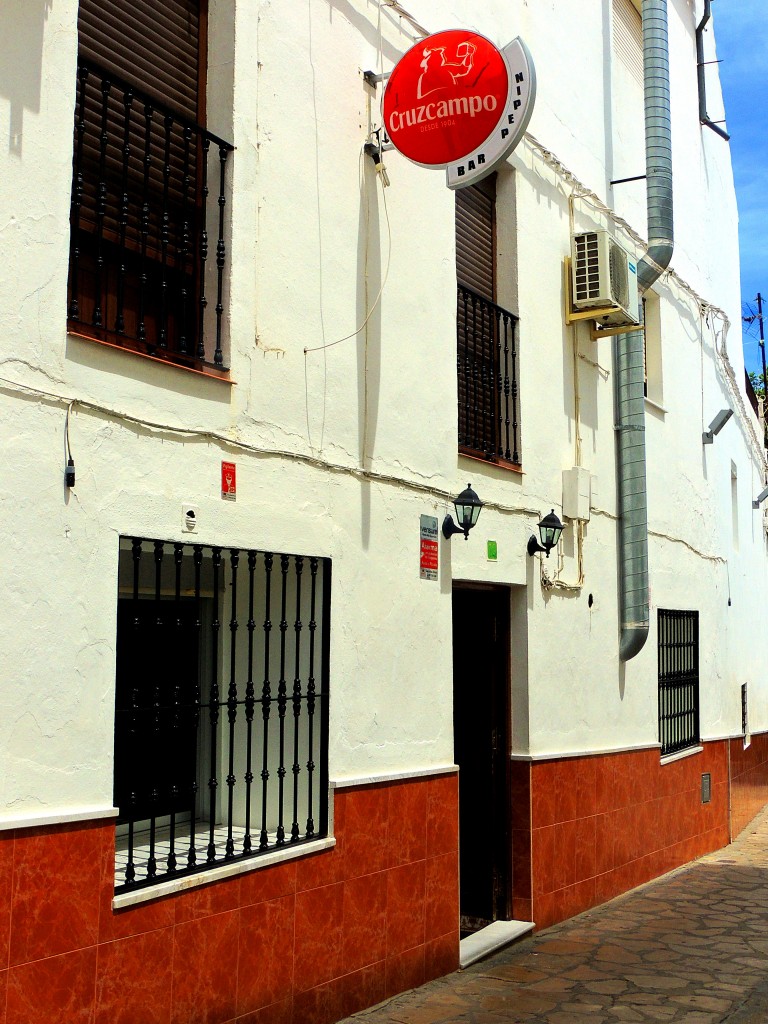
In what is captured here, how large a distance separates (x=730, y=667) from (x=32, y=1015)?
11460mm

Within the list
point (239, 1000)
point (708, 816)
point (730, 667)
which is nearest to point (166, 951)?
point (239, 1000)

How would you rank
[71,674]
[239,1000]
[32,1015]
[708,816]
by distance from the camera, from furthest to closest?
1. [708,816]
2. [239,1000]
3. [71,674]
4. [32,1015]

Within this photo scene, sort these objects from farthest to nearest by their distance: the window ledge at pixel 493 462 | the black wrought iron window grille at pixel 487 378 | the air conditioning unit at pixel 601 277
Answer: the air conditioning unit at pixel 601 277, the black wrought iron window grille at pixel 487 378, the window ledge at pixel 493 462

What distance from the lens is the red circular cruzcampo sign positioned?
20.1ft

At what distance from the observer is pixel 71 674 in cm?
457

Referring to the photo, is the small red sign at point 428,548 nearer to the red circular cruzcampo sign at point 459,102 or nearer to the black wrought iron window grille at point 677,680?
the red circular cruzcampo sign at point 459,102

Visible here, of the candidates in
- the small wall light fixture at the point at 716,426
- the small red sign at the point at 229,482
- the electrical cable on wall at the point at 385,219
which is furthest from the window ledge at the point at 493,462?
the small wall light fixture at the point at 716,426

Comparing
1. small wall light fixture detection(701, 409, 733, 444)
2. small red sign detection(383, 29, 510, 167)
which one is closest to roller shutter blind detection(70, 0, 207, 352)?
small red sign detection(383, 29, 510, 167)

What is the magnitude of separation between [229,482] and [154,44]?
2276 mm

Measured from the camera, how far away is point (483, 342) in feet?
27.9

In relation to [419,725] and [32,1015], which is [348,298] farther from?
[32,1015]

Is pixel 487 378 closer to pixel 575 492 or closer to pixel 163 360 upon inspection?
pixel 575 492

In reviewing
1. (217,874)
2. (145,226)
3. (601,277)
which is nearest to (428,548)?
(217,874)

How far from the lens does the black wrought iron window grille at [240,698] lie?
5.80 m
